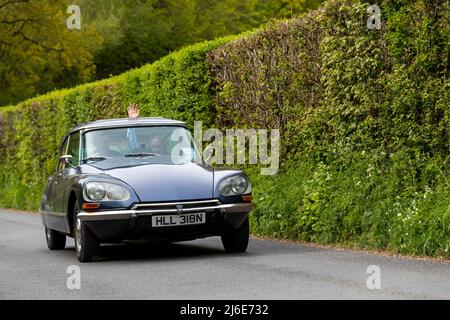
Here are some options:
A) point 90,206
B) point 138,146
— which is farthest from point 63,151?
point 90,206

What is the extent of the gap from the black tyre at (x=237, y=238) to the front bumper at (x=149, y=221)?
0.53 meters

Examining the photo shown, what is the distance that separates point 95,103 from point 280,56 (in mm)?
9490

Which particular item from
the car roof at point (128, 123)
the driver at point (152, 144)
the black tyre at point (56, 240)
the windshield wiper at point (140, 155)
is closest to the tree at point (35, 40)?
the black tyre at point (56, 240)

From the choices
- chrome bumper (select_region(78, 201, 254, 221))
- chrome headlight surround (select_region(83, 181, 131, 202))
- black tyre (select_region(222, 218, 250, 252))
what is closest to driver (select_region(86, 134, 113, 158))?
chrome headlight surround (select_region(83, 181, 131, 202))

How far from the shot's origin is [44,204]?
14.0 metres

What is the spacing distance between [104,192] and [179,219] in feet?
2.96

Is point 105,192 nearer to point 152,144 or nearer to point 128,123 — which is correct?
point 152,144

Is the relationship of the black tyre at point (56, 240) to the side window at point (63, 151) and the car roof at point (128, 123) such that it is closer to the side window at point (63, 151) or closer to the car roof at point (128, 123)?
the side window at point (63, 151)

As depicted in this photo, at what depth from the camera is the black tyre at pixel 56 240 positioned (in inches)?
549

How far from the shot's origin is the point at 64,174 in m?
12.9


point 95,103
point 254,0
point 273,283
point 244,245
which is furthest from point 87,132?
point 254,0

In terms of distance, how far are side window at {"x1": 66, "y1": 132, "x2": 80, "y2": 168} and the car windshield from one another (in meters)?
0.16

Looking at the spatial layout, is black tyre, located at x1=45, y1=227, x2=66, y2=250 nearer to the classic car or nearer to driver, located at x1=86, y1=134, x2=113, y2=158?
the classic car
